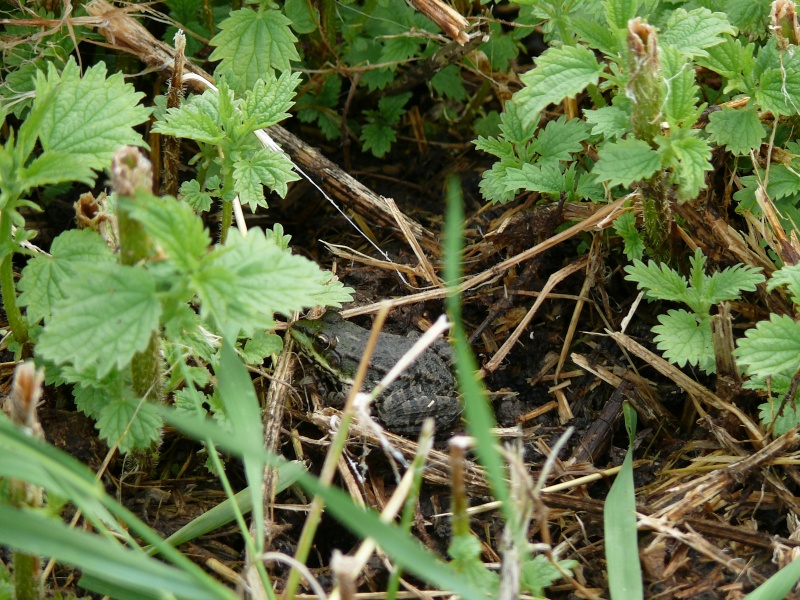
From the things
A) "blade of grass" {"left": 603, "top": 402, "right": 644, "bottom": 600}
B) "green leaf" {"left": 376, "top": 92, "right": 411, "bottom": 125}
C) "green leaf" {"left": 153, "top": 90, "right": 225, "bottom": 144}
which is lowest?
"blade of grass" {"left": 603, "top": 402, "right": 644, "bottom": 600}

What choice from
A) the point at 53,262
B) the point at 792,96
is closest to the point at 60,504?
the point at 53,262

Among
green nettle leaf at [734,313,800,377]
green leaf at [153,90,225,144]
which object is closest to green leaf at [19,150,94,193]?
green leaf at [153,90,225,144]

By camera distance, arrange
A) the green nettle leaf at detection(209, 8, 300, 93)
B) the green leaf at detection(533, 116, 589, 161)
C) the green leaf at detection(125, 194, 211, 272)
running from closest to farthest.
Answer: the green leaf at detection(125, 194, 211, 272), the green leaf at detection(533, 116, 589, 161), the green nettle leaf at detection(209, 8, 300, 93)

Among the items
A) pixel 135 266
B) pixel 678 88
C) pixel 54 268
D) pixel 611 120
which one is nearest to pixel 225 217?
pixel 54 268

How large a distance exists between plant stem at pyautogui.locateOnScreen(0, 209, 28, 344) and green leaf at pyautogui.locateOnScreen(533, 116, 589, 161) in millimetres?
2059

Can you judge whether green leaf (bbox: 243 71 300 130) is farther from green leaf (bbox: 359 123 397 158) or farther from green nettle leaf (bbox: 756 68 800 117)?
green nettle leaf (bbox: 756 68 800 117)

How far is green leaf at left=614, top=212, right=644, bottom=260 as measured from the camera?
10.2ft

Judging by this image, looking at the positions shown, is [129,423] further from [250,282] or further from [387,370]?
[387,370]

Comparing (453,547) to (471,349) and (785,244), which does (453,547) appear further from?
(785,244)

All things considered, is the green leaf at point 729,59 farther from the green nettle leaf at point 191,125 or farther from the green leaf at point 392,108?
the green nettle leaf at point 191,125

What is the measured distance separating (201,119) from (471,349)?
144cm

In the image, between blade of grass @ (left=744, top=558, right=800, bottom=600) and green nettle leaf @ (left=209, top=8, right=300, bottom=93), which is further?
green nettle leaf @ (left=209, top=8, right=300, bottom=93)

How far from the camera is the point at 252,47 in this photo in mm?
3416

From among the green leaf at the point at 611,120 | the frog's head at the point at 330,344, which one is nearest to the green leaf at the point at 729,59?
the green leaf at the point at 611,120
